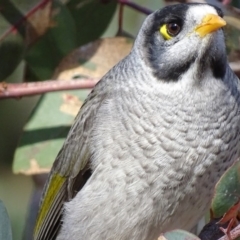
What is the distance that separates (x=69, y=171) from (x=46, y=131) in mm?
190

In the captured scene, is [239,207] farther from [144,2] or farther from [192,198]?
[144,2]

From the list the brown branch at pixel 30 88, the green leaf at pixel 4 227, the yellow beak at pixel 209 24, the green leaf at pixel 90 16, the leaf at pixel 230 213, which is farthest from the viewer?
the green leaf at pixel 90 16

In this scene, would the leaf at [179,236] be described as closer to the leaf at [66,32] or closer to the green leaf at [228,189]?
the green leaf at [228,189]

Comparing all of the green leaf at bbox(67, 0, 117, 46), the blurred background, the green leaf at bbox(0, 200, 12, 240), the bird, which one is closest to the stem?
the blurred background

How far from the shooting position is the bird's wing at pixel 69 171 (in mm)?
3109

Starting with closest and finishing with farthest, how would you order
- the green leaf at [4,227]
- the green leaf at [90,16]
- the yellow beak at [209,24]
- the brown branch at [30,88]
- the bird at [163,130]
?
the green leaf at [4,227] < the yellow beak at [209,24] < the bird at [163,130] < the brown branch at [30,88] < the green leaf at [90,16]

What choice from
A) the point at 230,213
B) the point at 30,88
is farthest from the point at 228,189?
the point at 30,88

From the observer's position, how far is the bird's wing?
10.2ft

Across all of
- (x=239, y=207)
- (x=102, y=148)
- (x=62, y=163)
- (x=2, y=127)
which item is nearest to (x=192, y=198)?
(x=102, y=148)

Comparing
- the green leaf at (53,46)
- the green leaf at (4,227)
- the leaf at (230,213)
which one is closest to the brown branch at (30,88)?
the green leaf at (53,46)

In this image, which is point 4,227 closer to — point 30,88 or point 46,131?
point 30,88

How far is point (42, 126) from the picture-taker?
3.28m

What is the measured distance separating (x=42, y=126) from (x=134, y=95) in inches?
18.6

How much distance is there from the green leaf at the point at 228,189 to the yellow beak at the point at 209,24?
696 millimetres
